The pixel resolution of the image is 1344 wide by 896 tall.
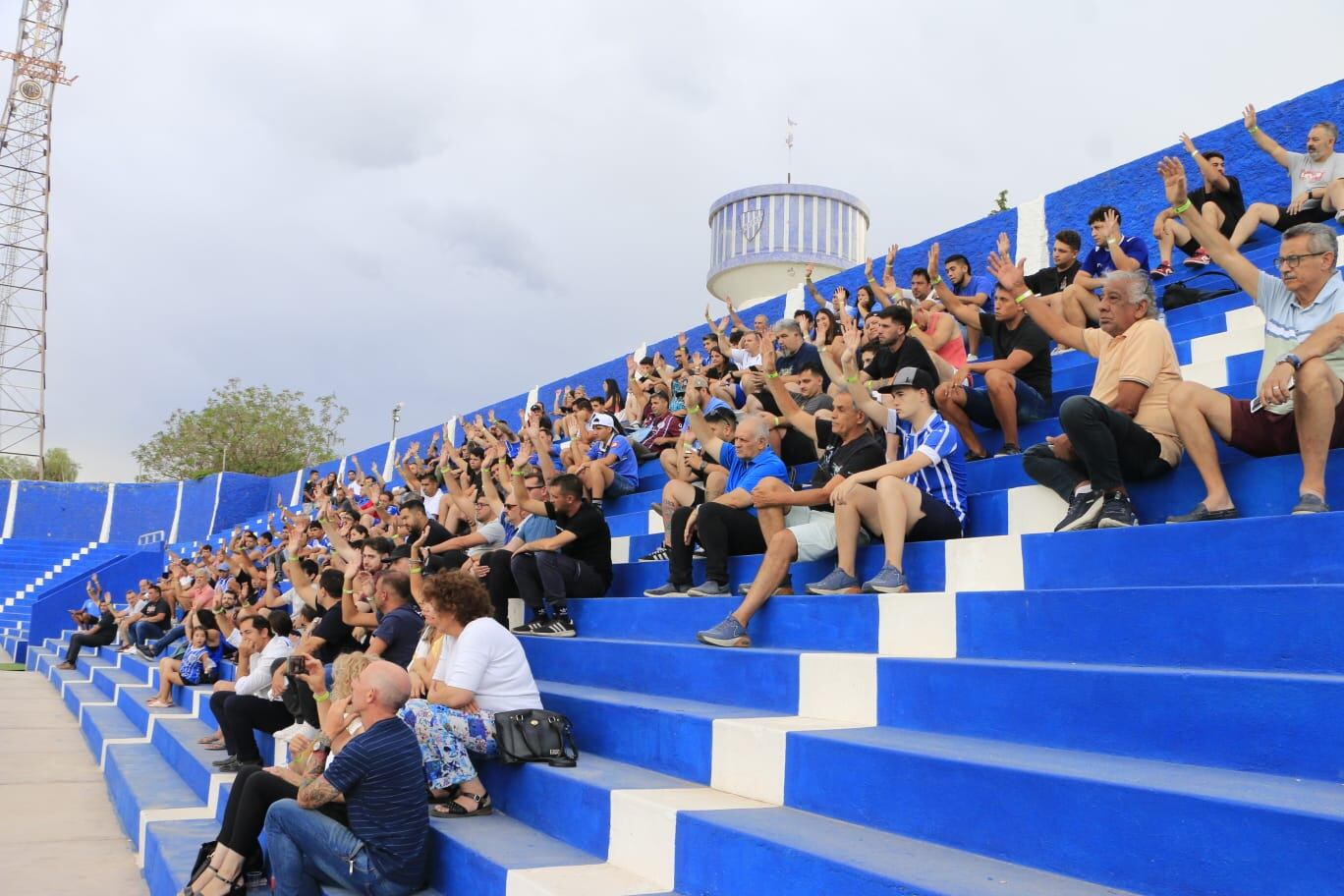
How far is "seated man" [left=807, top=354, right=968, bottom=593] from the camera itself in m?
3.28

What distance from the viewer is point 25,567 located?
796 inches

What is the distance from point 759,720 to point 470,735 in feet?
3.44

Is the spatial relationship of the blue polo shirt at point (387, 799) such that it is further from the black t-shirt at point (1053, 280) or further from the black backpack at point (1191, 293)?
the black backpack at point (1191, 293)

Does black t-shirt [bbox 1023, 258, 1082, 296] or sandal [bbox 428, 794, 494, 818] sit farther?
black t-shirt [bbox 1023, 258, 1082, 296]

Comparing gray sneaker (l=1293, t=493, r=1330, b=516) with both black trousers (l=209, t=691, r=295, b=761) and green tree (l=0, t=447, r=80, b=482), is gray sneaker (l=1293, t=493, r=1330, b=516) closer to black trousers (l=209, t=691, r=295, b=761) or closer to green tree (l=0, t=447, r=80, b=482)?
black trousers (l=209, t=691, r=295, b=761)

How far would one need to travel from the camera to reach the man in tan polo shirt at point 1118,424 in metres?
2.93

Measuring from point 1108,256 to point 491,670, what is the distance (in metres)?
4.20

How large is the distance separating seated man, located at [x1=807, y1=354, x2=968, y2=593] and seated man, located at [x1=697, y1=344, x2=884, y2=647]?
0.15 metres

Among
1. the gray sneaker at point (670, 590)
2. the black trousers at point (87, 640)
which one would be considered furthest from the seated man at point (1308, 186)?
the black trousers at point (87, 640)

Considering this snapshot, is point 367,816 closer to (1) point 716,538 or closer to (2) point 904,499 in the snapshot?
(1) point 716,538

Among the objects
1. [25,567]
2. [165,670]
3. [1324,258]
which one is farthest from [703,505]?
[25,567]

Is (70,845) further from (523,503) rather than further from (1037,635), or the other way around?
(1037,635)

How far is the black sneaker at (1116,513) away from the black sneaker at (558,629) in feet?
8.22

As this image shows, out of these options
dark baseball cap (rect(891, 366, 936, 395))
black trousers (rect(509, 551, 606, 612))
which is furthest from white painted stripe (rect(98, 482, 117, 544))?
dark baseball cap (rect(891, 366, 936, 395))
